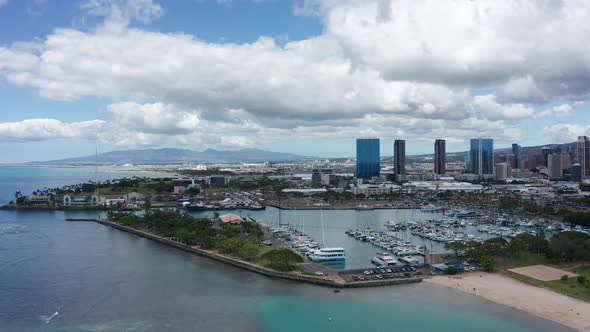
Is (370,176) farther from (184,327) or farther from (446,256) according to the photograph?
(184,327)

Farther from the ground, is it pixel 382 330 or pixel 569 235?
pixel 569 235

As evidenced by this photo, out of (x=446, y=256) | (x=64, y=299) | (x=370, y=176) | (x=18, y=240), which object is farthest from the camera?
(x=370, y=176)

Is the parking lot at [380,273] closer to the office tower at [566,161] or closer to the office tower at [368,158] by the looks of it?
the office tower at [368,158]

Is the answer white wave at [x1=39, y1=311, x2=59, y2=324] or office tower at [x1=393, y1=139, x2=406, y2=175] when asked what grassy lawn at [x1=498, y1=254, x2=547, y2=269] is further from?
office tower at [x1=393, y1=139, x2=406, y2=175]

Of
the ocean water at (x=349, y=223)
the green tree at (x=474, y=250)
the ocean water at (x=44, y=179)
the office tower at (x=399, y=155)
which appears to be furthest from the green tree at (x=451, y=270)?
the office tower at (x=399, y=155)

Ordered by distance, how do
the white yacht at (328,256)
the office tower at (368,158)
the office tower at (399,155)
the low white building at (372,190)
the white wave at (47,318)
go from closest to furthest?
the white wave at (47,318) → the white yacht at (328,256) → the low white building at (372,190) → the office tower at (368,158) → the office tower at (399,155)

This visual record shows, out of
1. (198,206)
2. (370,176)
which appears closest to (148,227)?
(198,206)
